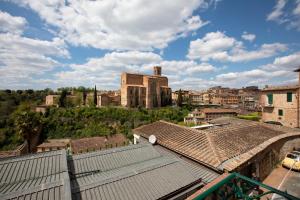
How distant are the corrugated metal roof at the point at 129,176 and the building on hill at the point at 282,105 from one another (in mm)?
19932

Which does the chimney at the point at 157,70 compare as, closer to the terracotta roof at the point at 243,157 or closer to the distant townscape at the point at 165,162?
the distant townscape at the point at 165,162

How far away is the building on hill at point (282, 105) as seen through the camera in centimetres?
2056

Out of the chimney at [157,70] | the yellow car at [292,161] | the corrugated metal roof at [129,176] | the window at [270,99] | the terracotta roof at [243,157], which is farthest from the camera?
the chimney at [157,70]

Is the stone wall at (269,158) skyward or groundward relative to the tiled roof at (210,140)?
groundward

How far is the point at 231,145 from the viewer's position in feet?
32.8

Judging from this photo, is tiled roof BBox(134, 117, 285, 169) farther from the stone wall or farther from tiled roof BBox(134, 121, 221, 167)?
the stone wall

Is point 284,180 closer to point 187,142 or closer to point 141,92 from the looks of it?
point 187,142

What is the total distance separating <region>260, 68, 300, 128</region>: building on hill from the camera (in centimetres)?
2056

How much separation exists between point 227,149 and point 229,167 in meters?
2.13

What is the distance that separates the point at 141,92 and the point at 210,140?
45.0m

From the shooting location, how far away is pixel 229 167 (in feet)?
24.3

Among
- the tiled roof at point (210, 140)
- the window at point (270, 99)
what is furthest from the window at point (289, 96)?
the tiled roof at point (210, 140)

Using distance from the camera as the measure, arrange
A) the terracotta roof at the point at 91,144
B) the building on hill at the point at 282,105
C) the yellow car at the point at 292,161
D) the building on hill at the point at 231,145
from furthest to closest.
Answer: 1. the terracotta roof at the point at 91,144
2. the building on hill at the point at 282,105
3. the yellow car at the point at 292,161
4. the building on hill at the point at 231,145

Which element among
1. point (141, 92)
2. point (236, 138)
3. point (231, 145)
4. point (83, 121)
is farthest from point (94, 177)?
point (141, 92)
